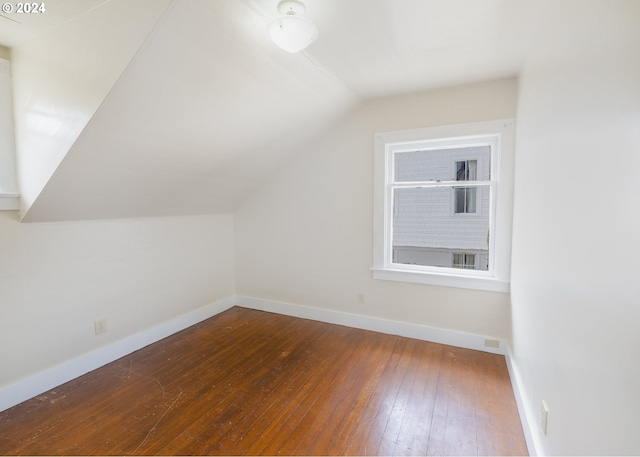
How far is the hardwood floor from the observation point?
176cm

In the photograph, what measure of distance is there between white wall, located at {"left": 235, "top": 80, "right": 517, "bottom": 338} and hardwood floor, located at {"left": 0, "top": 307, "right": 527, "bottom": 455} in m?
0.39

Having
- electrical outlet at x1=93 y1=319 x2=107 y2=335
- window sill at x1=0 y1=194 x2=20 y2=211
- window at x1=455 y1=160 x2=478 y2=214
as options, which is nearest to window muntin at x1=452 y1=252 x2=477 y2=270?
window at x1=455 y1=160 x2=478 y2=214

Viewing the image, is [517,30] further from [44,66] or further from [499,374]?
[44,66]

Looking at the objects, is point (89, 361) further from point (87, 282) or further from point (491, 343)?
point (491, 343)

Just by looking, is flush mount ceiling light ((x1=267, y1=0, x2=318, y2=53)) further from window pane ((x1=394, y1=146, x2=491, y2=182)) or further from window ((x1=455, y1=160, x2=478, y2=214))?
window ((x1=455, y1=160, x2=478, y2=214))

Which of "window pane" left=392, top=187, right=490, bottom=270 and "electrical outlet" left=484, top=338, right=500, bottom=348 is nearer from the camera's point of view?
"electrical outlet" left=484, top=338, right=500, bottom=348

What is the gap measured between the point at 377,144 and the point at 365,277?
142 cm

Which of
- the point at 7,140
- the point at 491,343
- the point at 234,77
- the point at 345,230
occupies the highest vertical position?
→ the point at 234,77

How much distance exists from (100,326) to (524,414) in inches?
128

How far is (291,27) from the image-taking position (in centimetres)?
154

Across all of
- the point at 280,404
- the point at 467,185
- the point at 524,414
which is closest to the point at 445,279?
the point at 467,185

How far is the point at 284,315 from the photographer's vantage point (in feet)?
12.4

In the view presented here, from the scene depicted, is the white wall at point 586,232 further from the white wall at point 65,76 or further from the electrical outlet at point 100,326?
the electrical outlet at point 100,326

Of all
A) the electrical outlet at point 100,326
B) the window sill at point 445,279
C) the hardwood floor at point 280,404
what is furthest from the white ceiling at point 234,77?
the window sill at point 445,279
